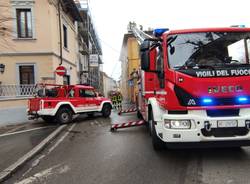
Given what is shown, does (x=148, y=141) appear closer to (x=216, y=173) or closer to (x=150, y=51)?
(x=150, y=51)

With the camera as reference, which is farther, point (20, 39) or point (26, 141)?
point (20, 39)

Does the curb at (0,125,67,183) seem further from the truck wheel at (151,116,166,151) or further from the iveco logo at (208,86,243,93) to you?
the iveco logo at (208,86,243,93)

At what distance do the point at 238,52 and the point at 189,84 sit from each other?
1516mm

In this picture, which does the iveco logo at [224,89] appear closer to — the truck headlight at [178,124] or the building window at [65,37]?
the truck headlight at [178,124]

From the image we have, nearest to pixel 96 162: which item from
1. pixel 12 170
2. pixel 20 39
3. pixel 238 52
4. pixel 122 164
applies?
pixel 122 164

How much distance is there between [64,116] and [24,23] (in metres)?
7.68

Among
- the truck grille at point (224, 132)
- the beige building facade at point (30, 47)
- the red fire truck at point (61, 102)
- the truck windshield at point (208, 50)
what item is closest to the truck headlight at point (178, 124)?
the truck grille at point (224, 132)

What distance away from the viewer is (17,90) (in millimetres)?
19797

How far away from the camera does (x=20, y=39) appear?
21.0m

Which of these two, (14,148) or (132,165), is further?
(14,148)

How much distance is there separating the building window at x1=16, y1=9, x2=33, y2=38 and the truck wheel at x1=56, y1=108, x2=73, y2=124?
6812 millimetres

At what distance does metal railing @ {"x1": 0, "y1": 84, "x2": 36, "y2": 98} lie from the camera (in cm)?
1925

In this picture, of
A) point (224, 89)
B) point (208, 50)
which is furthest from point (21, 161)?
point (208, 50)

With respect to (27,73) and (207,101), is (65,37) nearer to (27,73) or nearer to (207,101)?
(27,73)
